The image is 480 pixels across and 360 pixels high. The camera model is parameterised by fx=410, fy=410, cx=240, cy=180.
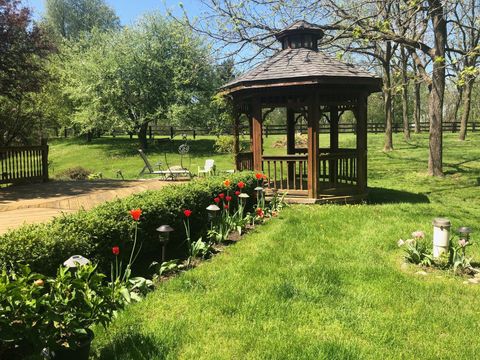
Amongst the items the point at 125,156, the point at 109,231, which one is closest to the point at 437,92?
the point at 109,231

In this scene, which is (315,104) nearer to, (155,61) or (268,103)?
(268,103)

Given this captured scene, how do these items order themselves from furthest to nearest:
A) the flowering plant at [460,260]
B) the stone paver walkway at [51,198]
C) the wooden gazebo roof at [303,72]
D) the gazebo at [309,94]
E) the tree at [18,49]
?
the tree at [18,49]
the gazebo at [309,94]
the wooden gazebo roof at [303,72]
the stone paver walkway at [51,198]
the flowering plant at [460,260]

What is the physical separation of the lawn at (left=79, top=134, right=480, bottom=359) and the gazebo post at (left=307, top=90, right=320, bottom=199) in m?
2.17

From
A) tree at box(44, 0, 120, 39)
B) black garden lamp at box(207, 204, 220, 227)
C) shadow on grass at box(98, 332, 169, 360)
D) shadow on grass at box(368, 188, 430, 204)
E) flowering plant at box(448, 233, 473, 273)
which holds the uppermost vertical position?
tree at box(44, 0, 120, 39)

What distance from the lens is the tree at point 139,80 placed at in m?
24.0

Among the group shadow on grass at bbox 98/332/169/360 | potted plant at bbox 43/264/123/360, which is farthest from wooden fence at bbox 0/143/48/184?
potted plant at bbox 43/264/123/360

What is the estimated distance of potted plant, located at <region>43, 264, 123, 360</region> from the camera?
2.73m

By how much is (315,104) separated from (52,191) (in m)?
6.33

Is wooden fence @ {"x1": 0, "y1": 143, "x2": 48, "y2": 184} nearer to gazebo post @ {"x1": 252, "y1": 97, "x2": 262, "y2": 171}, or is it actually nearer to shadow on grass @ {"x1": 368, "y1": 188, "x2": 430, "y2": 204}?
gazebo post @ {"x1": 252, "y1": 97, "x2": 262, "y2": 171}

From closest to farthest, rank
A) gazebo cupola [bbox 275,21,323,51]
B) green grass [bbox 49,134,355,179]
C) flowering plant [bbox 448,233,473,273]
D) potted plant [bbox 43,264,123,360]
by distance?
potted plant [bbox 43,264,123,360] → flowering plant [bbox 448,233,473,273] → gazebo cupola [bbox 275,21,323,51] → green grass [bbox 49,134,355,179]

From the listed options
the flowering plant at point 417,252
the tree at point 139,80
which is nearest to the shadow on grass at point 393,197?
the flowering plant at point 417,252

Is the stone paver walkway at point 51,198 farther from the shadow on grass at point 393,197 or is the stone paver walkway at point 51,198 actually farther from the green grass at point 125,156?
the green grass at point 125,156

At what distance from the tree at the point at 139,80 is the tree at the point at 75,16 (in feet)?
58.3

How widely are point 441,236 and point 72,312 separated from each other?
4465 millimetres
